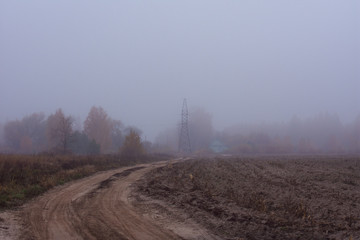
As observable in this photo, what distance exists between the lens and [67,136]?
2189 inches

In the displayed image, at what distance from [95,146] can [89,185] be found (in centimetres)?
3959

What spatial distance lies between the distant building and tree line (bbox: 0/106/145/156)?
30703 millimetres

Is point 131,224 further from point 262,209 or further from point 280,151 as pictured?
point 280,151

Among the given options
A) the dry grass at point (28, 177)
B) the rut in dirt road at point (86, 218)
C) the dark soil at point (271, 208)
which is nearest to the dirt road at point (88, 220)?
the rut in dirt road at point (86, 218)

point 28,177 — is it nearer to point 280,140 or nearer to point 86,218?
point 86,218

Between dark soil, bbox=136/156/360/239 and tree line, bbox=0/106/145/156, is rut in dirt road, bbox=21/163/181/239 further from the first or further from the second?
tree line, bbox=0/106/145/156

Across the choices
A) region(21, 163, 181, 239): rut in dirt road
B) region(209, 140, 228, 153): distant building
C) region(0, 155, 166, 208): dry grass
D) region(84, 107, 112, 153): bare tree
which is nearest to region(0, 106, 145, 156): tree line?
region(84, 107, 112, 153): bare tree

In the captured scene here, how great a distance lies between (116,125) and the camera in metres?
105

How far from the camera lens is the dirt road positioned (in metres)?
10.0

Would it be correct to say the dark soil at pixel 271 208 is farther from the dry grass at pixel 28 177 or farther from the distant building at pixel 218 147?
the distant building at pixel 218 147

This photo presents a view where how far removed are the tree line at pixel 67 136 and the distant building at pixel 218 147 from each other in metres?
30.7

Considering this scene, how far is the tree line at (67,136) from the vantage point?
186 feet

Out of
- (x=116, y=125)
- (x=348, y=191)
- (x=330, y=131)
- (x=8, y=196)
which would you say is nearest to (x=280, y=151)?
(x=330, y=131)

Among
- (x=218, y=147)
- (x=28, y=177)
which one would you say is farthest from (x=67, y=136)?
(x=218, y=147)
